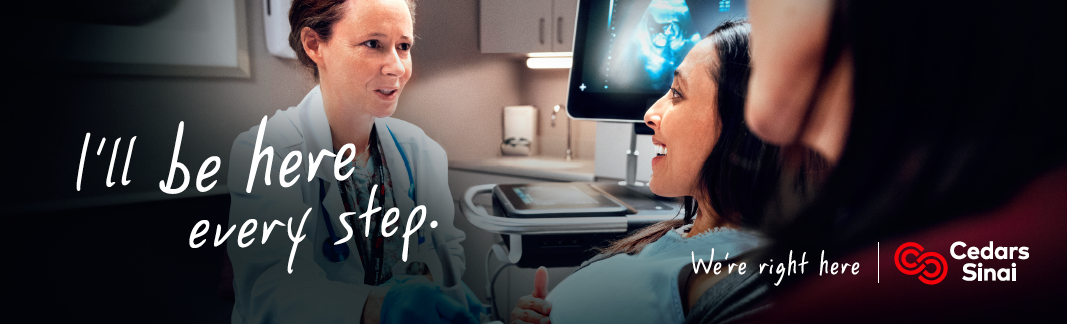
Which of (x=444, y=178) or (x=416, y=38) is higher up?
(x=416, y=38)

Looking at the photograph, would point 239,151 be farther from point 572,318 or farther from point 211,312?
point 572,318

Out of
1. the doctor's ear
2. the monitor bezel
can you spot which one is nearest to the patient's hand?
the monitor bezel

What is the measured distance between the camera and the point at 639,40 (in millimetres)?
907

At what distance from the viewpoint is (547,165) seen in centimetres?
122

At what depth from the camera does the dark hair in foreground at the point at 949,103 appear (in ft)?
1.16

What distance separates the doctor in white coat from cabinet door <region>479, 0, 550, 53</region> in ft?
0.81

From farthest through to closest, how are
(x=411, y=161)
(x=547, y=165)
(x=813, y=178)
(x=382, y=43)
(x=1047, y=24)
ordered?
(x=547, y=165), (x=411, y=161), (x=382, y=43), (x=813, y=178), (x=1047, y=24)

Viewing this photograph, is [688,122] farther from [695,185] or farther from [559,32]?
[559,32]

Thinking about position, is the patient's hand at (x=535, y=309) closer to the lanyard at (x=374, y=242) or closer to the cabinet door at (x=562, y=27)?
the lanyard at (x=374, y=242)

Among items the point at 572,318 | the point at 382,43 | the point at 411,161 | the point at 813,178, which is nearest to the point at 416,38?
the point at 382,43

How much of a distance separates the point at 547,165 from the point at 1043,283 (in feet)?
3.03

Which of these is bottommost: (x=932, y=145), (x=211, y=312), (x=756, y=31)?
(x=211, y=312)

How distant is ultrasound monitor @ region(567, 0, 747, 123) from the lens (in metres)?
0.88

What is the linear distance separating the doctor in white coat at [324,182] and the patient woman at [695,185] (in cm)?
28
